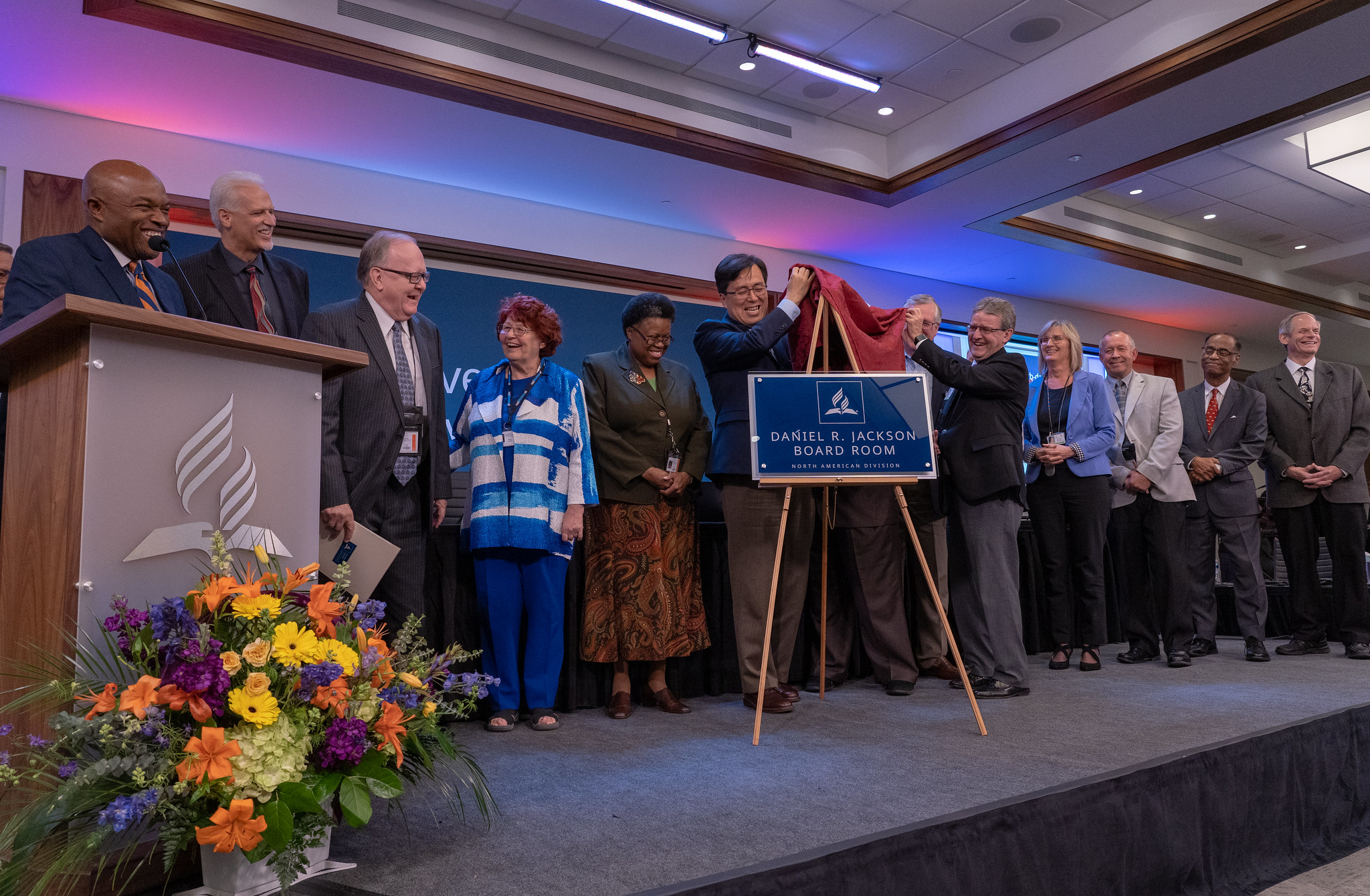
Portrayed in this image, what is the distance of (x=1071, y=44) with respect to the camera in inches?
212

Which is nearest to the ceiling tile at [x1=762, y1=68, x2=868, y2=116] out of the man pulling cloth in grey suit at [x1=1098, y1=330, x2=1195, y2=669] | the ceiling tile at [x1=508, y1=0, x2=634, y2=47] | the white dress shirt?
the ceiling tile at [x1=508, y1=0, x2=634, y2=47]

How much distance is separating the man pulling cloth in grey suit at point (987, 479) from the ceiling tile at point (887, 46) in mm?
2490

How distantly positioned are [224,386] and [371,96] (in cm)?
407

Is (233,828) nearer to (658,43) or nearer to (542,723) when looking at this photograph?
(542,723)

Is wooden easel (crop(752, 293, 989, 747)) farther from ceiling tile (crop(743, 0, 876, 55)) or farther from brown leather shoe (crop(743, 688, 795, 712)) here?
ceiling tile (crop(743, 0, 876, 55))

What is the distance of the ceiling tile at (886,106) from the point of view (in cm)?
598

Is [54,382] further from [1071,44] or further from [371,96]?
[1071,44]

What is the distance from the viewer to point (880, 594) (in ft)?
11.1

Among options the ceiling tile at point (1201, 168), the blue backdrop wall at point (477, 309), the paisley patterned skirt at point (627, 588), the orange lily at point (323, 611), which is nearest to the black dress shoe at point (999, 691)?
the paisley patterned skirt at point (627, 588)

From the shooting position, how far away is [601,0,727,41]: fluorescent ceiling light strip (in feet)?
15.8

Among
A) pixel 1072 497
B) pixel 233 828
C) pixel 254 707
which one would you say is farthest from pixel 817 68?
pixel 233 828

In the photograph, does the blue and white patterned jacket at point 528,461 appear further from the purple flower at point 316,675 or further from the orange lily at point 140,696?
the orange lily at point 140,696

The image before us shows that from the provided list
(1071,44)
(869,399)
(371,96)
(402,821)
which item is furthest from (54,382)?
(1071,44)

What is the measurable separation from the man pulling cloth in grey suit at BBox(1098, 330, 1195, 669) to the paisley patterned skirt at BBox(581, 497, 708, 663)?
7.25ft
